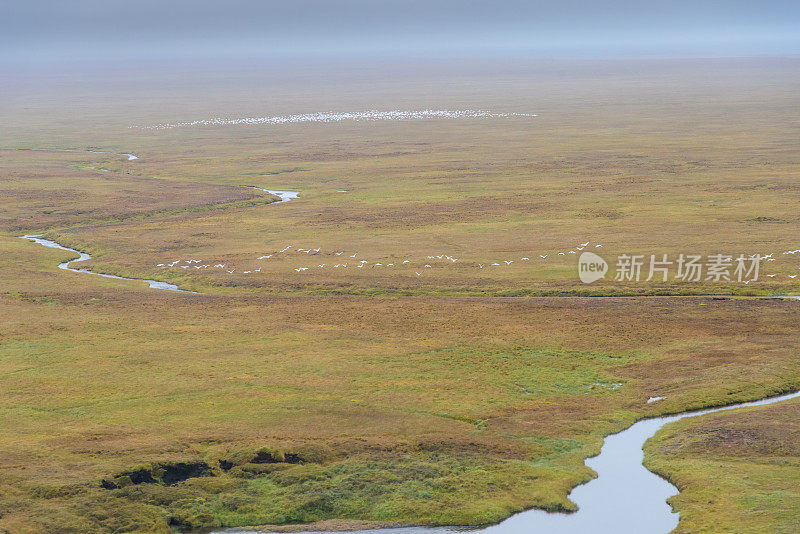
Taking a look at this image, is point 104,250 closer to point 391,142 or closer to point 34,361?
point 34,361

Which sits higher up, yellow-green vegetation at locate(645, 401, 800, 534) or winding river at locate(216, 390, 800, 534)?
yellow-green vegetation at locate(645, 401, 800, 534)

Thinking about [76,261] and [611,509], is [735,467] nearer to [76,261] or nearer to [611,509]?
[611,509]

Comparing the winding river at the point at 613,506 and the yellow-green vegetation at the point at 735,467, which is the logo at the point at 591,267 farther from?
the winding river at the point at 613,506

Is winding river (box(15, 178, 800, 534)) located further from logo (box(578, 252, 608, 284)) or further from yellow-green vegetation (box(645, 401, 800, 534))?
logo (box(578, 252, 608, 284))

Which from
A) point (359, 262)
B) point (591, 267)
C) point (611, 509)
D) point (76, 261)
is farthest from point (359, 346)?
point (76, 261)

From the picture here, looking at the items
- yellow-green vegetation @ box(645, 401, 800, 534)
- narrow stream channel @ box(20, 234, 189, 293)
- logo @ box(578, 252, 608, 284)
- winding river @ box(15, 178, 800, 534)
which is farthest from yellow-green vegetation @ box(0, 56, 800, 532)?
yellow-green vegetation @ box(645, 401, 800, 534)

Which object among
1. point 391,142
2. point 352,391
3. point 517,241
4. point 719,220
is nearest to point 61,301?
point 352,391

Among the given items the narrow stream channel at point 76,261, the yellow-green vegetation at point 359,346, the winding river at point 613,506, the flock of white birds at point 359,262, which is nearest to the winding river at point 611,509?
the winding river at point 613,506
